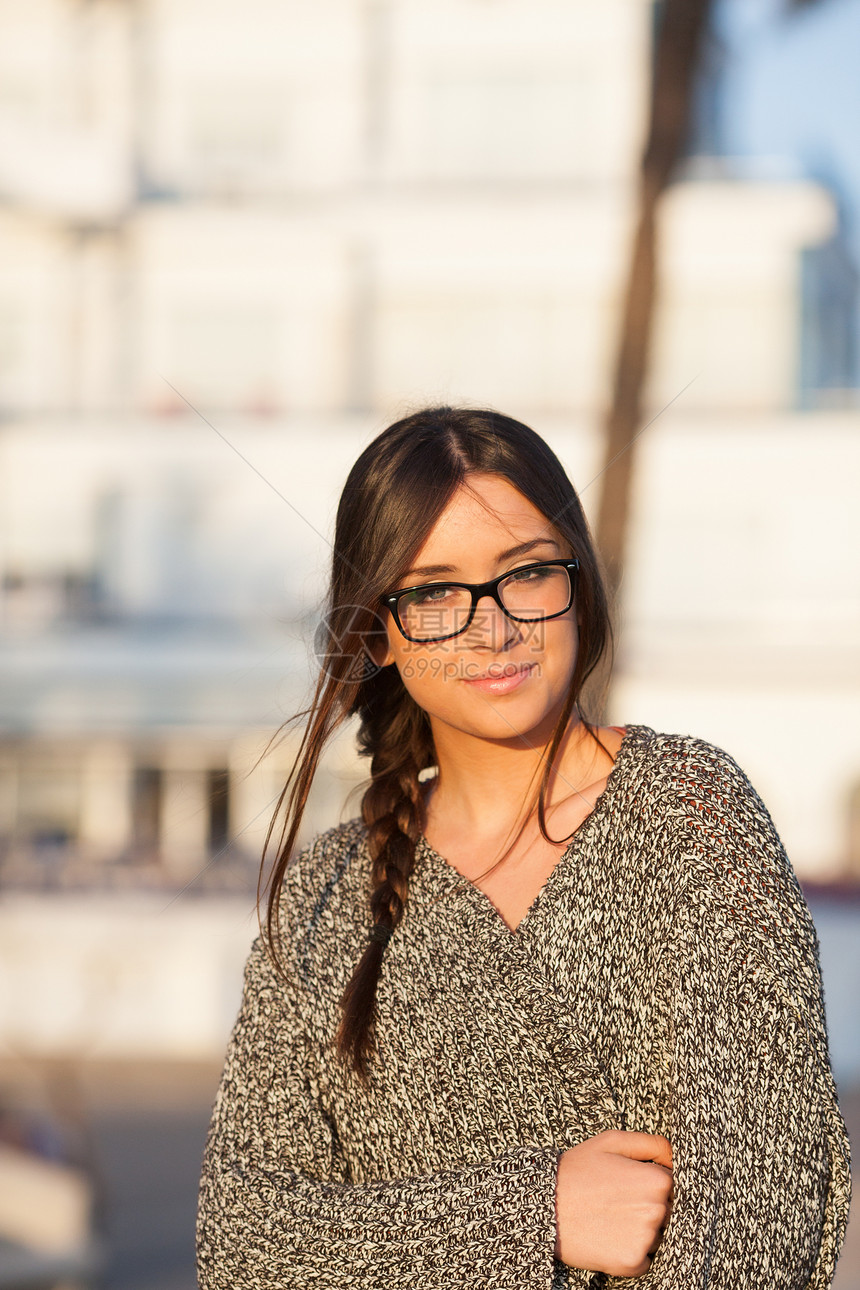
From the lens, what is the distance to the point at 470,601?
1598mm

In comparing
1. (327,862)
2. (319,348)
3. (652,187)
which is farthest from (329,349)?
(327,862)

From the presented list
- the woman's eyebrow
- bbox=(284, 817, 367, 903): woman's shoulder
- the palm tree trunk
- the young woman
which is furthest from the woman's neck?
the palm tree trunk

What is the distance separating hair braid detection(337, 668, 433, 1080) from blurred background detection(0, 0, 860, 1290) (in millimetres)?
13110

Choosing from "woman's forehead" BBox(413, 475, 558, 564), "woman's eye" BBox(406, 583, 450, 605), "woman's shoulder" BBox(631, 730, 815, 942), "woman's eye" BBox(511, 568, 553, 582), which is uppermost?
"woman's forehead" BBox(413, 475, 558, 564)

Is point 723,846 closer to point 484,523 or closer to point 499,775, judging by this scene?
point 499,775

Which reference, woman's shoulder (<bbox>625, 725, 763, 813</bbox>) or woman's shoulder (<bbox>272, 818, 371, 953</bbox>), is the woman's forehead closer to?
woman's shoulder (<bbox>625, 725, 763, 813</bbox>)

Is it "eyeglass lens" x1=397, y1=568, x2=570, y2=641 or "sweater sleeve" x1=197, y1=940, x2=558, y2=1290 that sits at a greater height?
"eyeglass lens" x1=397, y1=568, x2=570, y2=641

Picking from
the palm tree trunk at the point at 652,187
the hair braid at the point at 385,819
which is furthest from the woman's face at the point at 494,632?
the palm tree trunk at the point at 652,187

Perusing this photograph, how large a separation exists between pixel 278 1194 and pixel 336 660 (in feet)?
2.12

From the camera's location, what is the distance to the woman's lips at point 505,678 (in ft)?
5.24

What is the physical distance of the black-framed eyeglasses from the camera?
62.6 inches

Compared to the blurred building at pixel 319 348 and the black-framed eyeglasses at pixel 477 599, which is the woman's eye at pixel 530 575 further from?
the blurred building at pixel 319 348

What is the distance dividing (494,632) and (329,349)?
16.7 metres

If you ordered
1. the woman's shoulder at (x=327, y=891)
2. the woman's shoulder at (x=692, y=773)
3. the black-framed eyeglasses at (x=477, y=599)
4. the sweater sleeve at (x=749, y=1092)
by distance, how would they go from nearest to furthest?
the sweater sleeve at (x=749, y=1092) < the woman's shoulder at (x=692, y=773) < the black-framed eyeglasses at (x=477, y=599) < the woman's shoulder at (x=327, y=891)
